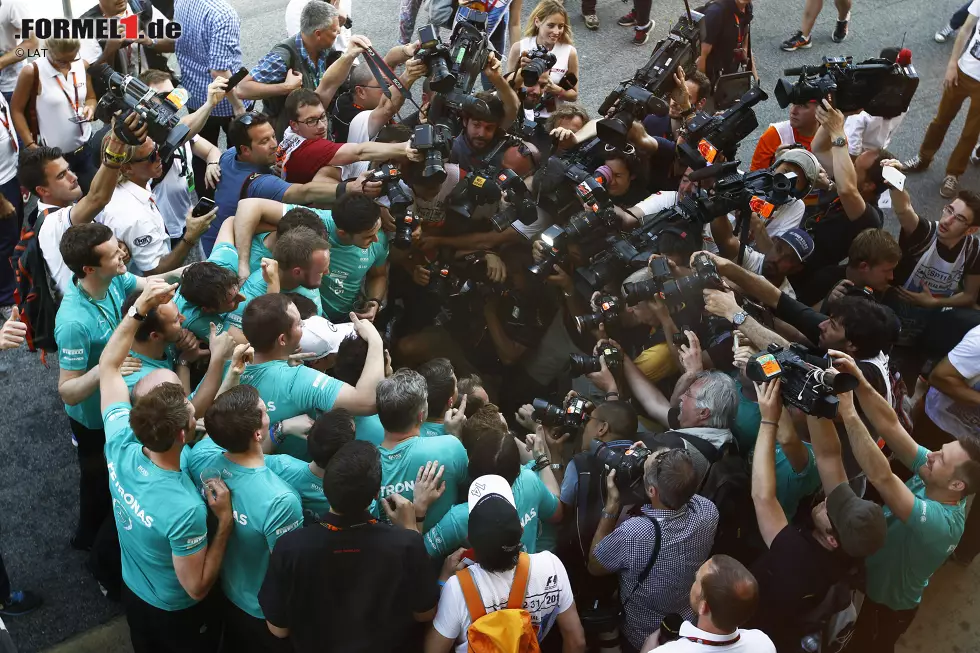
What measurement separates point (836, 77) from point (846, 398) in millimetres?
2393

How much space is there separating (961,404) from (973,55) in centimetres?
359

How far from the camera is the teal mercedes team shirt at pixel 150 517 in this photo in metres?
3.36

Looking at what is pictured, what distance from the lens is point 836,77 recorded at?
5152 mm

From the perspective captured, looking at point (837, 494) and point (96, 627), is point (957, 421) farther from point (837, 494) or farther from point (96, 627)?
point (96, 627)

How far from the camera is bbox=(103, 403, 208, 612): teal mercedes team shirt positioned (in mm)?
3355

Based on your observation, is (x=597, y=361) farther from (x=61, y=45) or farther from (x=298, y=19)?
(x=298, y=19)

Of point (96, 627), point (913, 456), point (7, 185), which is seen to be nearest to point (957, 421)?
point (913, 456)

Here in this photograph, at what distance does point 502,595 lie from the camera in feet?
10.6

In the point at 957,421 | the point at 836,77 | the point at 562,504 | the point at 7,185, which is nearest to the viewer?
the point at 562,504

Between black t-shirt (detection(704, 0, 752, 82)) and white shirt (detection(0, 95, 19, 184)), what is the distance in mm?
5429

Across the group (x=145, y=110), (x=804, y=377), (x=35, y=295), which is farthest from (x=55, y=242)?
(x=804, y=377)

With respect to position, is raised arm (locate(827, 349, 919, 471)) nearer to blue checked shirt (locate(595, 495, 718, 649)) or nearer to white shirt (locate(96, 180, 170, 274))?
blue checked shirt (locate(595, 495, 718, 649))

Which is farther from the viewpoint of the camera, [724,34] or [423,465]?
[724,34]

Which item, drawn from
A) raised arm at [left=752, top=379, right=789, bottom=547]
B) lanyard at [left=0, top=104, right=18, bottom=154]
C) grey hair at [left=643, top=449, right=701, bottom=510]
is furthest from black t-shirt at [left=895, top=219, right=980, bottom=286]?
lanyard at [left=0, top=104, right=18, bottom=154]
